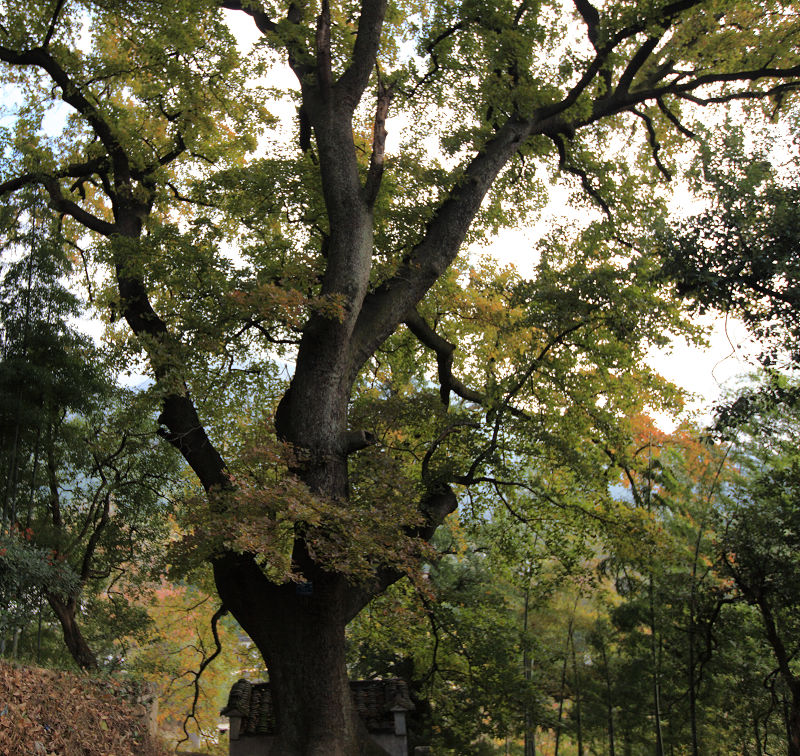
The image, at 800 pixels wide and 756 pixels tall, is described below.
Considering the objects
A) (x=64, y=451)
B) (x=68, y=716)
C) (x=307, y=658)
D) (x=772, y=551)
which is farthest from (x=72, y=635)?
(x=772, y=551)

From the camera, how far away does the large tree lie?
6434mm

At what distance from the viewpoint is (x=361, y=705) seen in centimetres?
1123

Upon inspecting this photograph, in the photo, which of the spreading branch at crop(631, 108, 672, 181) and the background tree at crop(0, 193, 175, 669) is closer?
the background tree at crop(0, 193, 175, 669)

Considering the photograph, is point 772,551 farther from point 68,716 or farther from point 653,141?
point 68,716

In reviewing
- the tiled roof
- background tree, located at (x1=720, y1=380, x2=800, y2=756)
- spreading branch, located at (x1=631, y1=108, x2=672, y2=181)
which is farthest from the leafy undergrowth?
spreading branch, located at (x1=631, y1=108, x2=672, y2=181)

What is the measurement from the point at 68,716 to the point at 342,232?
494cm

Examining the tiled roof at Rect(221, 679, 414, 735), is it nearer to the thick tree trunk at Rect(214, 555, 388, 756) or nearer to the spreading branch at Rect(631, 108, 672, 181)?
the thick tree trunk at Rect(214, 555, 388, 756)

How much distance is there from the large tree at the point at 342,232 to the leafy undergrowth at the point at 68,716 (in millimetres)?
1460

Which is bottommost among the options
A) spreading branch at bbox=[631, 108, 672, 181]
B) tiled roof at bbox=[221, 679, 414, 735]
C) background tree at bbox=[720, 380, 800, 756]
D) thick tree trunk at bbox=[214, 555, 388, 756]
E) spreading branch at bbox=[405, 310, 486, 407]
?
tiled roof at bbox=[221, 679, 414, 735]

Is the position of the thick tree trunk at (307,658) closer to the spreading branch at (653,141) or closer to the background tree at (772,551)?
the background tree at (772,551)

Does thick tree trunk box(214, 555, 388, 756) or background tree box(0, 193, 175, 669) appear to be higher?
background tree box(0, 193, 175, 669)

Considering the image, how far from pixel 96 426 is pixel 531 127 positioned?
7717mm

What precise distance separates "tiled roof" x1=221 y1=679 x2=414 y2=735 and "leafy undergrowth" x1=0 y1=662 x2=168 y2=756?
3373mm

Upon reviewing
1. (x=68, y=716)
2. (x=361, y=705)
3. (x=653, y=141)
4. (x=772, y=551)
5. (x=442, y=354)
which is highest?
(x=653, y=141)
